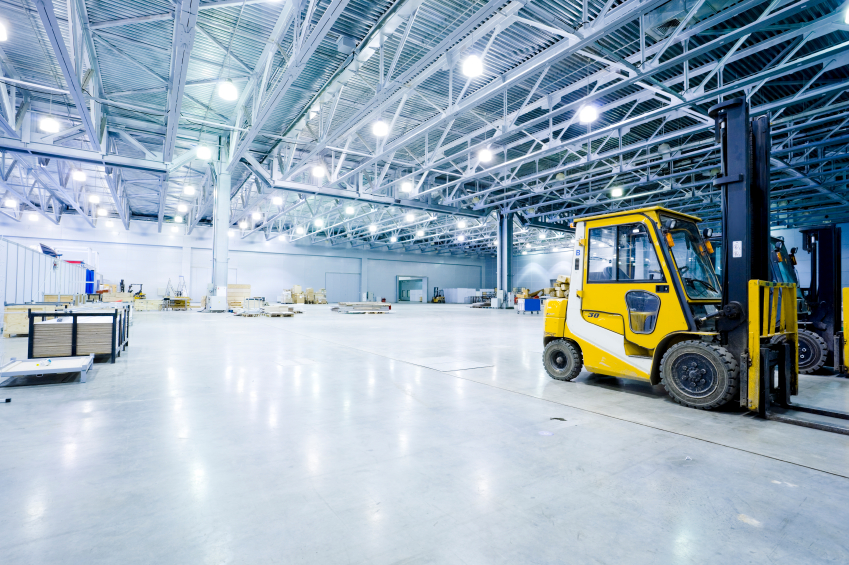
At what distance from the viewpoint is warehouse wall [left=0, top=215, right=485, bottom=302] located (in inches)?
1094

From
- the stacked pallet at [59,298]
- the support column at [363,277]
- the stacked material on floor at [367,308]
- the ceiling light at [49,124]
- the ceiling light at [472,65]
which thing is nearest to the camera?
the ceiling light at [472,65]

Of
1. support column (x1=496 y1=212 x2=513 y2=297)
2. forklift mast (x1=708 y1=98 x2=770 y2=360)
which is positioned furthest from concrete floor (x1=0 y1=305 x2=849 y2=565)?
support column (x1=496 y1=212 x2=513 y2=297)

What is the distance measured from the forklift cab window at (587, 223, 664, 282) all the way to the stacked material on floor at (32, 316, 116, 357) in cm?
747

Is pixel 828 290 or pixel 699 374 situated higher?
pixel 828 290

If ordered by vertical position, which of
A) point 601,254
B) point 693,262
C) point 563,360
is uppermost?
point 601,254

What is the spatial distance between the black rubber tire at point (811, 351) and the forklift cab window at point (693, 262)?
306 centimetres

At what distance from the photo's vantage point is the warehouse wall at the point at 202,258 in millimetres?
27797

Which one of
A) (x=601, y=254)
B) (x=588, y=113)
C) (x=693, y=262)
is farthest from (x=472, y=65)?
(x=693, y=262)

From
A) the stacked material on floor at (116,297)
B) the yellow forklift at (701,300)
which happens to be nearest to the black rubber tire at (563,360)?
the yellow forklift at (701,300)

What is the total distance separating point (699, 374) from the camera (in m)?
4.35

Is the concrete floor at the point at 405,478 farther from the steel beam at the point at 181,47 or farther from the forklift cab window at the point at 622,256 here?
the steel beam at the point at 181,47

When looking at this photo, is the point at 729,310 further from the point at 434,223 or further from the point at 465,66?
the point at 434,223

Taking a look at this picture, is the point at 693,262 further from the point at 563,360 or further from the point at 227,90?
the point at 227,90

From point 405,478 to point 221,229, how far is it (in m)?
18.5
